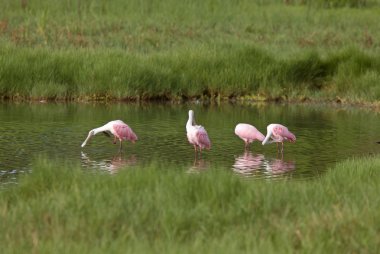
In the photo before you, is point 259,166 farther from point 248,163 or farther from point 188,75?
point 188,75

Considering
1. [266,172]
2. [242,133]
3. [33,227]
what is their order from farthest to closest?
[242,133]
[266,172]
[33,227]

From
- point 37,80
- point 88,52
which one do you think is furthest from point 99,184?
point 88,52

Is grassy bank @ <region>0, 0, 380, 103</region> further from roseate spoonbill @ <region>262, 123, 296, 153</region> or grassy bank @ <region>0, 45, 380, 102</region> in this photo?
roseate spoonbill @ <region>262, 123, 296, 153</region>

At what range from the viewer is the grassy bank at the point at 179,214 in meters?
6.57

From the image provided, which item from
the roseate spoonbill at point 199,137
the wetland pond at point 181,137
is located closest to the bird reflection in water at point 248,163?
the wetland pond at point 181,137

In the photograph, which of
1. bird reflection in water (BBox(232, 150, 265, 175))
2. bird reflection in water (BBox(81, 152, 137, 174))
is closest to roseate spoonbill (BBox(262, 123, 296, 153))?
bird reflection in water (BBox(232, 150, 265, 175))

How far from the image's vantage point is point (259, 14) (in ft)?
106

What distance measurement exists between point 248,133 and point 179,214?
7.71 metres

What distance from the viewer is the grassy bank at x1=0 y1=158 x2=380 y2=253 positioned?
6.57 meters

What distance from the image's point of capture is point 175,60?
2280 centimetres

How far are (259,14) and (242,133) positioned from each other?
59.0 ft

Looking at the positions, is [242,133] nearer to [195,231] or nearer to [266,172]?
[266,172]

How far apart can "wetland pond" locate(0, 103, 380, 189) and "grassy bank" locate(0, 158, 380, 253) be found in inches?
81.4

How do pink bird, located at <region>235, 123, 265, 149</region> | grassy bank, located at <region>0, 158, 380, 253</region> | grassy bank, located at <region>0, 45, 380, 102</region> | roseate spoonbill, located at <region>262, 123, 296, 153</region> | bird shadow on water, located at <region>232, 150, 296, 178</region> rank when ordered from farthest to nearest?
grassy bank, located at <region>0, 45, 380, 102</region>
pink bird, located at <region>235, 123, 265, 149</region>
roseate spoonbill, located at <region>262, 123, 296, 153</region>
bird shadow on water, located at <region>232, 150, 296, 178</region>
grassy bank, located at <region>0, 158, 380, 253</region>
